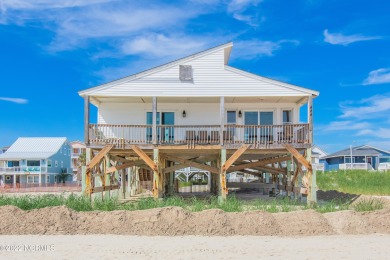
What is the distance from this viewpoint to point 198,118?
77.8 feet

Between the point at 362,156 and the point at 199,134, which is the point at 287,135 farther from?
the point at 362,156

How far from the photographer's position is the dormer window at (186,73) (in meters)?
22.0

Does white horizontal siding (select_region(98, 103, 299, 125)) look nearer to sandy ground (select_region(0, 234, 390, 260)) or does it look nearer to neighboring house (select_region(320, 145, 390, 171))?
sandy ground (select_region(0, 234, 390, 260))

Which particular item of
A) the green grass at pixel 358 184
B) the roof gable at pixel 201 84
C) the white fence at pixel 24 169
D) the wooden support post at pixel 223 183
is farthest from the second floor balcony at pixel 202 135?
the white fence at pixel 24 169

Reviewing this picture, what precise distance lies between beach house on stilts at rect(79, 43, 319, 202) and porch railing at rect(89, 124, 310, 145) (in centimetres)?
5

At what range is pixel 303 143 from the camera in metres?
21.3

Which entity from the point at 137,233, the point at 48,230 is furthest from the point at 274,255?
the point at 48,230

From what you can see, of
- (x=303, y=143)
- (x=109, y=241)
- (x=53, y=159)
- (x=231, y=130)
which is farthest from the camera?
(x=53, y=159)

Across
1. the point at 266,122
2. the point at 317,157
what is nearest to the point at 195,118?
the point at 266,122

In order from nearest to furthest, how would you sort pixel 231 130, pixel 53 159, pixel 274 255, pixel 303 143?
pixel 274 255 < pixel 303 143 < pixel 231 130 < pixel 53 159

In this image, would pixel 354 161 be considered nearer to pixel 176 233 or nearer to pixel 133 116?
pixel 133 116

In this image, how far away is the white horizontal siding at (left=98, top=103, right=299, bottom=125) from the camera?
23.7m

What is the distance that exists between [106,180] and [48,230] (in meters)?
11.2

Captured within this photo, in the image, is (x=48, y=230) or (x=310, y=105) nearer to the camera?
(x=48, y=230)
